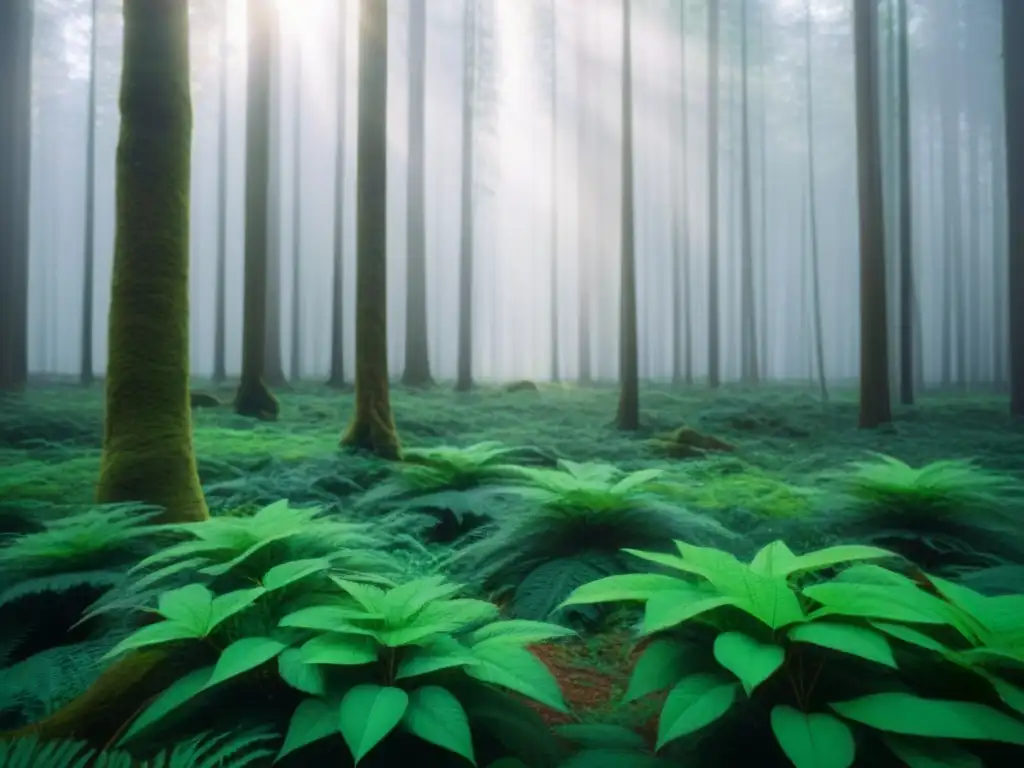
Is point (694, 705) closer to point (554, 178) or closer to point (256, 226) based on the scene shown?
point (256, 226)

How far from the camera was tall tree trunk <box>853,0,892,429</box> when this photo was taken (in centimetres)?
916

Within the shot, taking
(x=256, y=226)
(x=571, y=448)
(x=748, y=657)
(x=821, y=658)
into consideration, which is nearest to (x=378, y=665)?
(x=748, y=657)

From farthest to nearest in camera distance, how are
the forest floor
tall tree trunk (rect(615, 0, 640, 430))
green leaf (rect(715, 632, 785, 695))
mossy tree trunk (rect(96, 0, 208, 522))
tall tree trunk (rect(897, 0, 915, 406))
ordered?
1. tall tree trunk (rect(897, 0, 915, 406))
2. tall tree trunk (rect(615, 0, 640, 430))
3. the forest floor
4. mossy tree trunk (rect(96, 0, 208, 522))
5. green leaf (rect(715, 632, 785, 695))

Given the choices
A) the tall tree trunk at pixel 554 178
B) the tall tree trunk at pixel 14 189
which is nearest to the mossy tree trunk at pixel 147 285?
the tall tree trunk at pixel 14 189

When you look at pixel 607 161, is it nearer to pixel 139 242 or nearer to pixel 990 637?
pixel 139 242

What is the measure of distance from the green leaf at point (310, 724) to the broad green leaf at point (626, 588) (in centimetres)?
80

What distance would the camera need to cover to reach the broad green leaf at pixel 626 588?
204cm

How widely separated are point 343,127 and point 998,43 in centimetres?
2522

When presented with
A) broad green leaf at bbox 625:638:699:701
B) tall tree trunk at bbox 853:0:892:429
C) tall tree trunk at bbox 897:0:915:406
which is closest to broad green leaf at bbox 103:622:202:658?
broad green leaf at bbox 625:638:699:701

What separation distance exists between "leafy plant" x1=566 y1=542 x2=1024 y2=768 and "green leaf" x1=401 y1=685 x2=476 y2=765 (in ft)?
1.50

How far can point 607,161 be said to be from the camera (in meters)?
25.9

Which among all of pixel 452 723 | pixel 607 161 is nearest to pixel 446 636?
pixel 452 723

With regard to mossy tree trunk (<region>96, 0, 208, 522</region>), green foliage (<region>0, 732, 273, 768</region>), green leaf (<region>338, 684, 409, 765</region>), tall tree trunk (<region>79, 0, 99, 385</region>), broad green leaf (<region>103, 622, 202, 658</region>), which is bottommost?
green foliage (<region>0, 732, 273, 768</region>)

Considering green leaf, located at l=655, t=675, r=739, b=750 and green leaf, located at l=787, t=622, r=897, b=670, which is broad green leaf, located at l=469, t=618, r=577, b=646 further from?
green leaf, located at l=787, t=622, r=897, b=670
